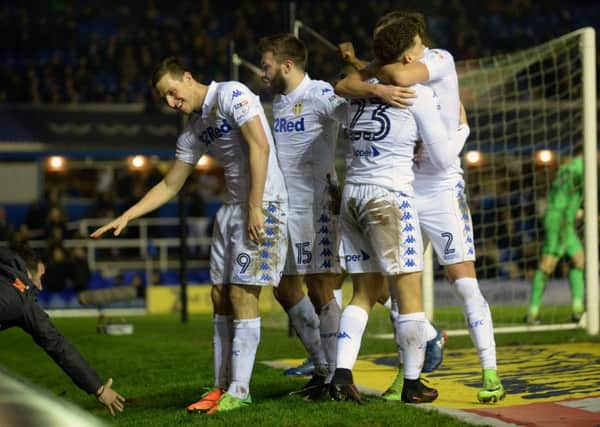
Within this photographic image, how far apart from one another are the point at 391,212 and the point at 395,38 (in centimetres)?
91

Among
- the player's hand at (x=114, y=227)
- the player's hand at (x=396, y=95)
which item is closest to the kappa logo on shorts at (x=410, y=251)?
the player's hand at (x=396, y=95)

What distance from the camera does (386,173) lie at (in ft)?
18.8

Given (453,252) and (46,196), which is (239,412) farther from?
(46,196)

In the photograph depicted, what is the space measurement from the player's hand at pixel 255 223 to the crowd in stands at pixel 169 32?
21.3m

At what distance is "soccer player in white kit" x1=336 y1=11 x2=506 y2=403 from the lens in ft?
19.3

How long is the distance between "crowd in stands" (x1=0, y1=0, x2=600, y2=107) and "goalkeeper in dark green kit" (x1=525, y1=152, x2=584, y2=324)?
1547cm

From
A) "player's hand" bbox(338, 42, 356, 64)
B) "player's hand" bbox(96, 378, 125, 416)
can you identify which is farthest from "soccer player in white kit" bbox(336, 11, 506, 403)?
"player's hand" bbox(96, 378, 125, 416)

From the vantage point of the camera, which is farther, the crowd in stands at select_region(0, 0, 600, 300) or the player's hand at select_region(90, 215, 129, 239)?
the crowd in stands at select_region(0, 0, 600, 300)

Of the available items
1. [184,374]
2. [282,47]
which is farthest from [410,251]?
[184,374]

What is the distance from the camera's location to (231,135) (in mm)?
6133

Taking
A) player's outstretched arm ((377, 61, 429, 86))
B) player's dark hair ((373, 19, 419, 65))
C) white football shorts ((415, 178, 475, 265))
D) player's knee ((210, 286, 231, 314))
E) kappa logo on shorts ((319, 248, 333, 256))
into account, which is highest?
player's dark hair ((373, 19, 419, 65))

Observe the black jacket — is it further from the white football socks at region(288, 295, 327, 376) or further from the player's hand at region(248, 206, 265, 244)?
the white football socks at region(288, 295, 327, 376)

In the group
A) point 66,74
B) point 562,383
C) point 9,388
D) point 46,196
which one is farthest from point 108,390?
point 66,74

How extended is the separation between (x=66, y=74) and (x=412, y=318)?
933 inches
